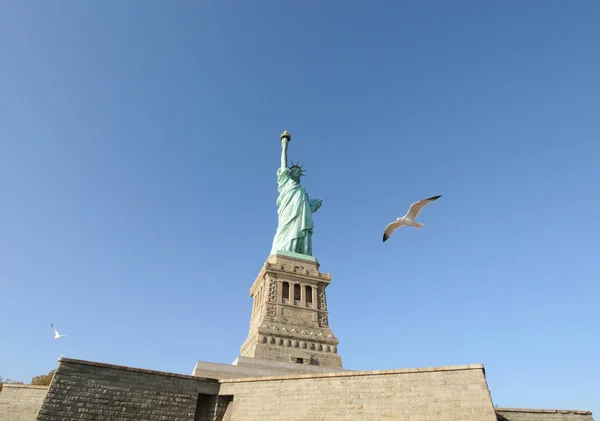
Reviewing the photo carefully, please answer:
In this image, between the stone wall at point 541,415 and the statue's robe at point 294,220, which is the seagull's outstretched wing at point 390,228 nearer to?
the stone wall at point 541,415

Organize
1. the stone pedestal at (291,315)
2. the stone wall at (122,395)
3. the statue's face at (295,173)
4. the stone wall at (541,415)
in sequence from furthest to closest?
the statue's face at (295,173)
the stone pedestal at (291,315)
the stone wall at (541,415)
the stone wall at (122,395)

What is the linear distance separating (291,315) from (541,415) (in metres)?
14.9

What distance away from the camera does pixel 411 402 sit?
13.7 metres

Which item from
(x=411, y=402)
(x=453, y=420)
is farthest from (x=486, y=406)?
(x=411, y=402)

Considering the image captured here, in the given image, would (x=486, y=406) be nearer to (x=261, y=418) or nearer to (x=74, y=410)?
(x=261, y=418)

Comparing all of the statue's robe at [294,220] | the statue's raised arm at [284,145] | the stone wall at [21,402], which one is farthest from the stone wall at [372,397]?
the statue's raised arm at [284,145]

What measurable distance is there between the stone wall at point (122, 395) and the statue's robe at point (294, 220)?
1503 cm

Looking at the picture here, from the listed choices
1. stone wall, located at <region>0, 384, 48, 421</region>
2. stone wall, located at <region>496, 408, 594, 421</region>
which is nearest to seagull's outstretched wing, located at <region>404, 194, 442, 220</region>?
stone wall, located at <region>496, 408, 594, 421</region>

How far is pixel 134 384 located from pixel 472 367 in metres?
12.9

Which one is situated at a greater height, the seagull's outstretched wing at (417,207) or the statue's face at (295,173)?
the statue's face at (295,173)

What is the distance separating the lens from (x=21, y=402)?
1836 cm

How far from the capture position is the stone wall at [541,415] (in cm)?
1570

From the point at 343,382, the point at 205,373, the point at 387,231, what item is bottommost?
the point at 343,382

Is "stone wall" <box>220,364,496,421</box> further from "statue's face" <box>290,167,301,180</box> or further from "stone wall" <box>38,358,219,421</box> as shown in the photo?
"statue's face" <box>290,167,301,180</box>
